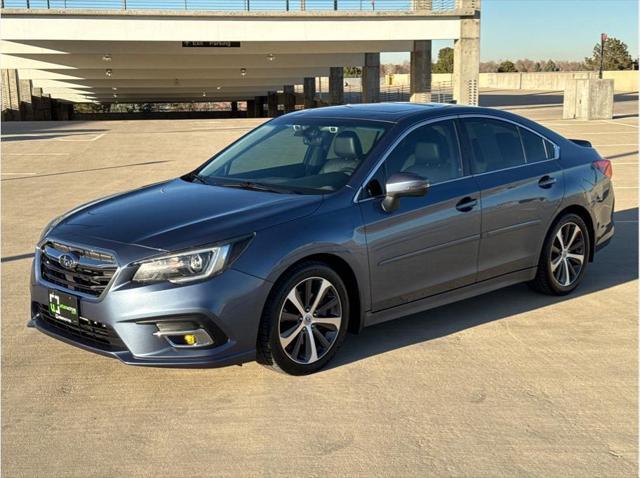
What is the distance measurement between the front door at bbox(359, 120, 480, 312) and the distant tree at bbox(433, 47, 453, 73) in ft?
284

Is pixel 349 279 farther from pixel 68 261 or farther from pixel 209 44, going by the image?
pixel 209 44

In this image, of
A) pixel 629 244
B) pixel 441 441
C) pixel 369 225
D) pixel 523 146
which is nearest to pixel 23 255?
pixel 369 225

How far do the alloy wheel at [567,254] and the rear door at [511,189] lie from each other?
0.84 feet

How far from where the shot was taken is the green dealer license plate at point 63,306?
457 cm

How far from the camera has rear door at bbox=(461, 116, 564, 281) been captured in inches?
230

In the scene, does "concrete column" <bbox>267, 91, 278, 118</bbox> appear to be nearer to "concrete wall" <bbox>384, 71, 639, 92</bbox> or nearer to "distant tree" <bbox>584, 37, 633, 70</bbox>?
"concrete wall" <bbox>384, 71, 639, 92</bbox>

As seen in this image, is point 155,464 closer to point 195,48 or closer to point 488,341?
point 488,341

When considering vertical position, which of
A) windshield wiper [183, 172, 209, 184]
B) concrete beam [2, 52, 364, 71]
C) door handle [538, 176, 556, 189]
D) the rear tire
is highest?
concrete beam [2, 52, 364, 71]

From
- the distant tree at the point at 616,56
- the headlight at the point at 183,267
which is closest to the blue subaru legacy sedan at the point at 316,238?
the headlight at the point at 183,267

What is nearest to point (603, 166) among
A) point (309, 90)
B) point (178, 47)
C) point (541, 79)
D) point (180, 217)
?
point (180, 217)

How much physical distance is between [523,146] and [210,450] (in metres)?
3.78

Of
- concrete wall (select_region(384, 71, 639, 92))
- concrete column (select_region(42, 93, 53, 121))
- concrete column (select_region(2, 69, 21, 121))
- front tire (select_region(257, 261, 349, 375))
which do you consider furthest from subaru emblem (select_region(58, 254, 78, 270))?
concrete wall (select_region(384, 71, 639, 92))

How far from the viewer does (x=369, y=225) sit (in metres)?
5.03

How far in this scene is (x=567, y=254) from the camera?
654 cm
